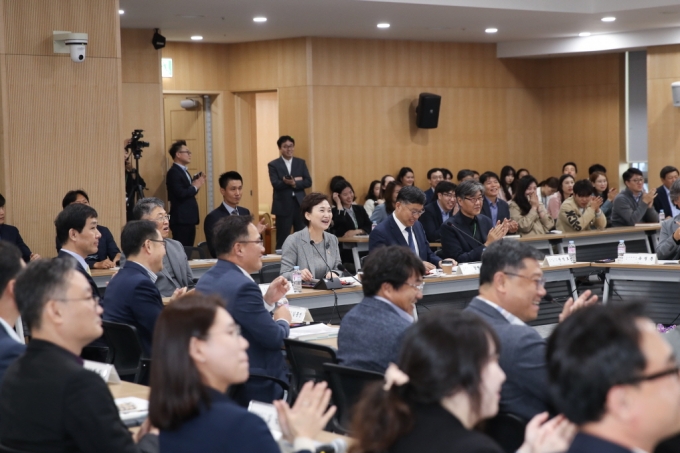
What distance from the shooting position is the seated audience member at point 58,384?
2426mm

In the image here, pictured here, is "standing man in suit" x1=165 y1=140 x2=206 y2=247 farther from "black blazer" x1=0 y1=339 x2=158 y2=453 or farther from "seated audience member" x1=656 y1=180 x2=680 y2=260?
"black blazer" x1=0 y1=339 x2=158 y2=453

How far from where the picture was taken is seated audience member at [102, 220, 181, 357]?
4.66 metres

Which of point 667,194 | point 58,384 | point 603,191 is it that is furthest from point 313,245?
point 603,191

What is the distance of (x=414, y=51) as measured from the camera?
1353 centimetres

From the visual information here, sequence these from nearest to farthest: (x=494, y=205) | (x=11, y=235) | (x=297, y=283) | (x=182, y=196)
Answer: (x=297, y=283) → (x=11, y=235) → (x=494, y=205) → (x=182, y=196)

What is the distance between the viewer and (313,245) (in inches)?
256

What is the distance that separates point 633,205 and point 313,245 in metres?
5.14

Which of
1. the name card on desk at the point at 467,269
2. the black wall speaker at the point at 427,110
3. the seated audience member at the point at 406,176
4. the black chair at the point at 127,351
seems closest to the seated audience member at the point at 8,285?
the black chair at the point at 127,351

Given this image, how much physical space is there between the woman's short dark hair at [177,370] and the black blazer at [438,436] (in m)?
0.48

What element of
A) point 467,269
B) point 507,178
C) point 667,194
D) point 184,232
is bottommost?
point 467,269

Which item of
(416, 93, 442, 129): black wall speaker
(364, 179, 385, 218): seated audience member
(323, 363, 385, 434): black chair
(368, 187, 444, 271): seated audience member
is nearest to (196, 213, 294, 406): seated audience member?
(323, 363, 385, 434): black chair

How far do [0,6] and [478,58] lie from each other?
26.6 feet

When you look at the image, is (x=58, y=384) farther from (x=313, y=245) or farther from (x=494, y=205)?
(x=494, y=205)

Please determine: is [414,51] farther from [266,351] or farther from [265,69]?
[266,351]
